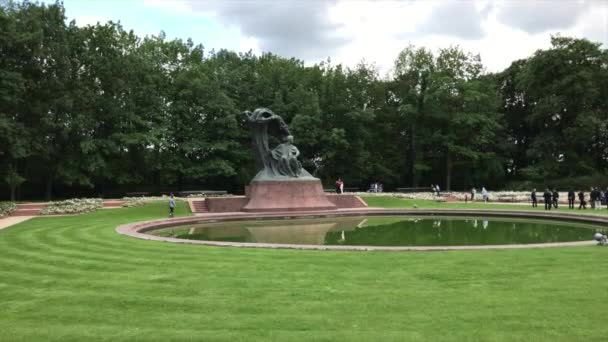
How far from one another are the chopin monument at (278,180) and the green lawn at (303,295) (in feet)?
55.5

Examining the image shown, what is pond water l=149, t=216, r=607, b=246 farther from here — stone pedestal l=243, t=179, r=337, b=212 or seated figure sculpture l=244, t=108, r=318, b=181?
seated figure sculpture l=244, t=108, r=318, b=181

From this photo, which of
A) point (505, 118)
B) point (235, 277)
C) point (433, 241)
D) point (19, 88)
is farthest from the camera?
point (505, 118)

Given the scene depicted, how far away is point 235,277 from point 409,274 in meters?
3.37

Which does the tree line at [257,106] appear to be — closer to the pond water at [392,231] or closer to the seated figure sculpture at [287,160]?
the seated figure sculpture at [287,160]

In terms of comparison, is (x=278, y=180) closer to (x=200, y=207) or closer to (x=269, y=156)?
(x=269, y=156)

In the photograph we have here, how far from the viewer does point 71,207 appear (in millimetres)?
30484

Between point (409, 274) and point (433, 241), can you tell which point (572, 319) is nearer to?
point (409, 274)

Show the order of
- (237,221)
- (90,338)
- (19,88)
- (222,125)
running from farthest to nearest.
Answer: (222,125)
(19,88)
(237,221)
(90,338)

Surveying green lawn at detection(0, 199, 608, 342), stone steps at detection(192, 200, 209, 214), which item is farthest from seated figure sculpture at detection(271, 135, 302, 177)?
green lawn at detection(0, 199, 608, 342)

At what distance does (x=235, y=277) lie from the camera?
10.0 m

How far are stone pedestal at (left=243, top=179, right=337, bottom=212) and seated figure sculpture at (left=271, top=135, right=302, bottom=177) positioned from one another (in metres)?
1.09

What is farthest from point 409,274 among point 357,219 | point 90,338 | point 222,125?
point 222,125

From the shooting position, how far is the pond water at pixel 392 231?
17.2 metres

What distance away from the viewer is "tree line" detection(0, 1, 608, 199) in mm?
40812
